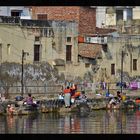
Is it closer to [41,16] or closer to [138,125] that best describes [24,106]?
[138,125]

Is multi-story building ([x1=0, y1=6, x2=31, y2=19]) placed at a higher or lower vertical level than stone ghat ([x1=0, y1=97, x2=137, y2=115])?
higher

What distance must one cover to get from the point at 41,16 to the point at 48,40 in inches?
238

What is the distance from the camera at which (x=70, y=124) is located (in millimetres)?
24188

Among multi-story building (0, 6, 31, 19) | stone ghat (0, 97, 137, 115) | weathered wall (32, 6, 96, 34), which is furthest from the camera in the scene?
weathered wall (32, 6, 96, 34)

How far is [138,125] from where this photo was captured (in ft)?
79.4

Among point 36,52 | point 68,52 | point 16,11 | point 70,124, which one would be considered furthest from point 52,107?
point 16,11

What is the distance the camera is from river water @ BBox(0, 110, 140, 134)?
69.9 ft

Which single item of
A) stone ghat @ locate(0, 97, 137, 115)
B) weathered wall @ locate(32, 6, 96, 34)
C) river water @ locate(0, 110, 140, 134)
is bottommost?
river water @ locate(0, 110, 140, 134)

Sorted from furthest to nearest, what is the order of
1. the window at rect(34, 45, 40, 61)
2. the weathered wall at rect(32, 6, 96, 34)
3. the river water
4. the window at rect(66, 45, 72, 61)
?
the weathered wall at rect(32, 6, 96, 34) < the window at rect(66, 45, 72, 61) < the window at rect(34, 45, 40, 61) < the river water

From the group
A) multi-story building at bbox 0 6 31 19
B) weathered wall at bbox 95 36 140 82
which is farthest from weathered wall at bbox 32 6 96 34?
weathered wall at bbox 95 36 140 82

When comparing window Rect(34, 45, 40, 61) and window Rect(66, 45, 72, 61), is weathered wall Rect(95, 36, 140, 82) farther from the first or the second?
window Rect(34, 45, 40, 61)

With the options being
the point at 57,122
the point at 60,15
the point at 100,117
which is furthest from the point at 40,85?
the point at 57,122

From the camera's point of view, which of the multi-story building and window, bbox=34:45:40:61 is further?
the multi-story building

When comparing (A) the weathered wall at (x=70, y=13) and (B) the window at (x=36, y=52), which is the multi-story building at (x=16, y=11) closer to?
(A) the weathered wall at (x=70, y=13)
